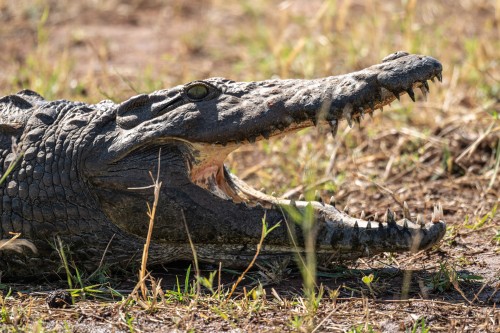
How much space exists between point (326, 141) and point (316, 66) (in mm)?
1481

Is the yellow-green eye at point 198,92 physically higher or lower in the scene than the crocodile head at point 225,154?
higher

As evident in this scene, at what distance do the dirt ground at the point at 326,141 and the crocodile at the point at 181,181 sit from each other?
17cm

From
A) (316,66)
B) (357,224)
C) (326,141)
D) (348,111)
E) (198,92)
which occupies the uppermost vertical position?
(316,66)

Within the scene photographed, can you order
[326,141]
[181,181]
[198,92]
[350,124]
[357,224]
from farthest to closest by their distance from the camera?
1. [326,141]
2. [198,92]
3. [181,181]
4. [357,224]
5. [350,124]

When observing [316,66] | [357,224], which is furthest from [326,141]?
[357,224]

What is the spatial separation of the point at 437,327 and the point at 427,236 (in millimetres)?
507

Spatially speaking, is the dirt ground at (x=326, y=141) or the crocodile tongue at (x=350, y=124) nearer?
the dirt ground at (x=326, y=141)

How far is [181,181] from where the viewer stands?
4.12m

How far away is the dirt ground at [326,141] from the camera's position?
3717 mm

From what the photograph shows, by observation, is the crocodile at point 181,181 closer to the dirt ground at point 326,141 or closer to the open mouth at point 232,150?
the open mouth at point 232,150

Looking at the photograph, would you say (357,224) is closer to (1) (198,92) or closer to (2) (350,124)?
(2) (350,124)

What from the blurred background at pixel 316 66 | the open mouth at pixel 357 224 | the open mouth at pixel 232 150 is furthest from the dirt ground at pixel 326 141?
the open mouth at pixel 232 150

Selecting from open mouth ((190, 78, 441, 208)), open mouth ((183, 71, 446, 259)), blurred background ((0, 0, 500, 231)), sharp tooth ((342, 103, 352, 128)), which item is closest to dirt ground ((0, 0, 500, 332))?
blurred background ((0, 0, 500, 231))

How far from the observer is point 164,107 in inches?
167
